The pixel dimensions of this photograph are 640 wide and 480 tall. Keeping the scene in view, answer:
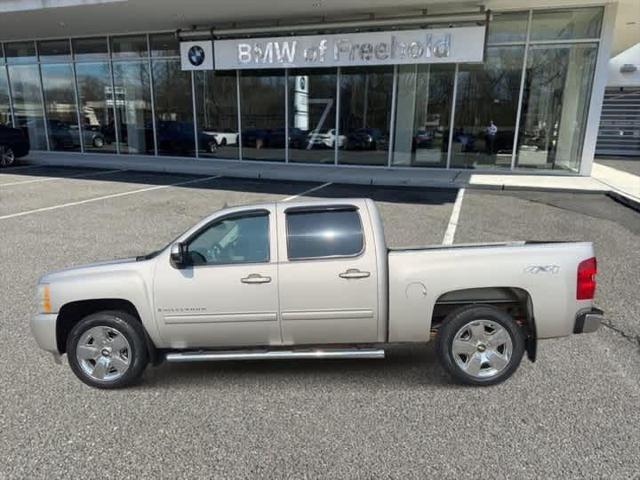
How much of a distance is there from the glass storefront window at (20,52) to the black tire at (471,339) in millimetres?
23674

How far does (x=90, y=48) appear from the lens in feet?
63.8

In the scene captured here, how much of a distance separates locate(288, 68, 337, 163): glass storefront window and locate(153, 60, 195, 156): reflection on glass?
4430mm

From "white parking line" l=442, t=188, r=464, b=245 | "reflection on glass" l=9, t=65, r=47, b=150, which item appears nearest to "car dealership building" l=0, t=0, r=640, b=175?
"reflection on glass" l=9, t=65, r=47, b=150

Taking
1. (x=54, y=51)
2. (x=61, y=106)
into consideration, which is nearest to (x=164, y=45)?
(x=54, y=51)

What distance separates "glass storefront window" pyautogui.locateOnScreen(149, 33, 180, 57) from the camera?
709 inches

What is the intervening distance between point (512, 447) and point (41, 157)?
22.2m

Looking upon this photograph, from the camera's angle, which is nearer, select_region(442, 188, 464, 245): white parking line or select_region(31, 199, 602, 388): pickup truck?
select_region(31, 199, 602, 388): pickup truck

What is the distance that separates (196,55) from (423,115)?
8.55 meters

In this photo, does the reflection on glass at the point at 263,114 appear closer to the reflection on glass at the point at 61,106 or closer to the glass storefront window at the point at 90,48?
the glass storefront window at the point at 90,48

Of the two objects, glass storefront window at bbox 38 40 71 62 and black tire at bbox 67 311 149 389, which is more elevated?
glass storefront window at bbox 38 40 71 62

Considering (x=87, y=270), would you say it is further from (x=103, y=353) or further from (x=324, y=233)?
(x=324, y=233)

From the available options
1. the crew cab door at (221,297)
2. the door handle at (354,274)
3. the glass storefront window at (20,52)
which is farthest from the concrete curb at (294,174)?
the crew cab door at (221,297)

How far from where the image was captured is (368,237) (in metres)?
3.50

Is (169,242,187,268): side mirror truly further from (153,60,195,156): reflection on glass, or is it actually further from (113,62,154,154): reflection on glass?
(113,62,154,154): reflection on glass
